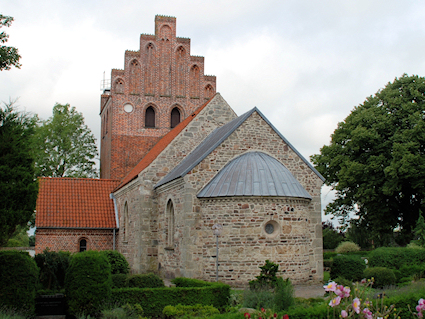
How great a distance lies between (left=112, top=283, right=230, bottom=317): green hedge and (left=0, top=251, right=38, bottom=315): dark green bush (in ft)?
6.42

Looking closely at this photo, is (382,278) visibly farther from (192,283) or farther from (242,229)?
(192,283)

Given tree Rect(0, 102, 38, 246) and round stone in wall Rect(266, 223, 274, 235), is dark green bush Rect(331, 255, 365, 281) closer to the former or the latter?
round stone in wall Rect(266, 223, 274, 235)

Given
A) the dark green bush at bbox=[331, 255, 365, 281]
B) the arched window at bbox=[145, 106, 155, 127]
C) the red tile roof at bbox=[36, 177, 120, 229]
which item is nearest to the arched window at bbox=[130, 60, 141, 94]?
the arched window at bbox=[145, 106, 155, 127]

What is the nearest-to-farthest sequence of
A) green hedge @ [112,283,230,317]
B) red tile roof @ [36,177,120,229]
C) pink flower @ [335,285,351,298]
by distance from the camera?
pink flower @ [335,285,351,298] < green hedge @ [112,283,230,317] < red tile roof @ [36,177,120,229]

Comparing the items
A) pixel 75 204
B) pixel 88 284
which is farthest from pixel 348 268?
pixel 75 204

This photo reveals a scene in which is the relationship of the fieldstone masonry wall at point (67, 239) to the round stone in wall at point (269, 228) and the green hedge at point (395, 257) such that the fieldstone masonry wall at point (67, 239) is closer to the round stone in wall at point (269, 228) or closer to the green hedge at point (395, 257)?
the round stone in wall at point (269, 228)

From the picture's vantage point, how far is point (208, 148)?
17.0 metres

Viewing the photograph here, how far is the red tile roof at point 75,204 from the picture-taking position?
887 inches

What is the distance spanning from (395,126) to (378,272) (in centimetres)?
1346

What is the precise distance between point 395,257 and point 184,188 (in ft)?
31.3

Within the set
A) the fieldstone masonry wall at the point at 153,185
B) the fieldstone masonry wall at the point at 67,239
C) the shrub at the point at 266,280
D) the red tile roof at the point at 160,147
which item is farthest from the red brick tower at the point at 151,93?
the shrub at the point at 266,280

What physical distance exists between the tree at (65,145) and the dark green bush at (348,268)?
25.3 metres

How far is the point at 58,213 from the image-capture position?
22.9m

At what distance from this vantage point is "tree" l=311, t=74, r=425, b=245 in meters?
23.8
